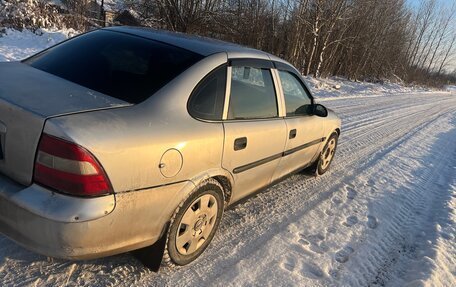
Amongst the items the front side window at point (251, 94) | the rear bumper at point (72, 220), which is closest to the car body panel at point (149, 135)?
the rear bumper at point (72, 220)

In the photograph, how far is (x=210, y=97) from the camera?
299cm

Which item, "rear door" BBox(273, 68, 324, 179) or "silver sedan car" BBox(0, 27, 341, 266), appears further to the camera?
"rear door" BBox(273, 68, 324, 179)

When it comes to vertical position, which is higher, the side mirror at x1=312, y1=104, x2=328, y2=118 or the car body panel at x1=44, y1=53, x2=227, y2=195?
the car body panel at x1=44, y1=53, x2=227, y2=195

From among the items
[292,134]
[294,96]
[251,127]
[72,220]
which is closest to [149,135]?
[72,220]

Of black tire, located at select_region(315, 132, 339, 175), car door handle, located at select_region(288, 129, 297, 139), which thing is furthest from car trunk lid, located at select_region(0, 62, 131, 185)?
black tire, located at select_region(315, 132, 339, 175)

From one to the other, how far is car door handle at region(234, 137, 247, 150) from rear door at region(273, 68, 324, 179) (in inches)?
33.6

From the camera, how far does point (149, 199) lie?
8.12 feet

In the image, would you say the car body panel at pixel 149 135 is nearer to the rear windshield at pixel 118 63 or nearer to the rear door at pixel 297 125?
the rear windshield at pixel 118 63

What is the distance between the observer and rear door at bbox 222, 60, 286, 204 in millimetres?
3164

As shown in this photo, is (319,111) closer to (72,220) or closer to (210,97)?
(210,97)

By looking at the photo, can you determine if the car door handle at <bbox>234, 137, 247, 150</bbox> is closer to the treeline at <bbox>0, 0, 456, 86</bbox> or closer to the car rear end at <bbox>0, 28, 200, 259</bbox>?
the car rear end at <bbox>0, 28, 200, 259</bbox>

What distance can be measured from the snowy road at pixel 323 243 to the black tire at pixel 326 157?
13cm

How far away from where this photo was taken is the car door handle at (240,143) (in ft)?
10.3

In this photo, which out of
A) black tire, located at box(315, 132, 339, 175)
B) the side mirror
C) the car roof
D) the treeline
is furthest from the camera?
the treeline
